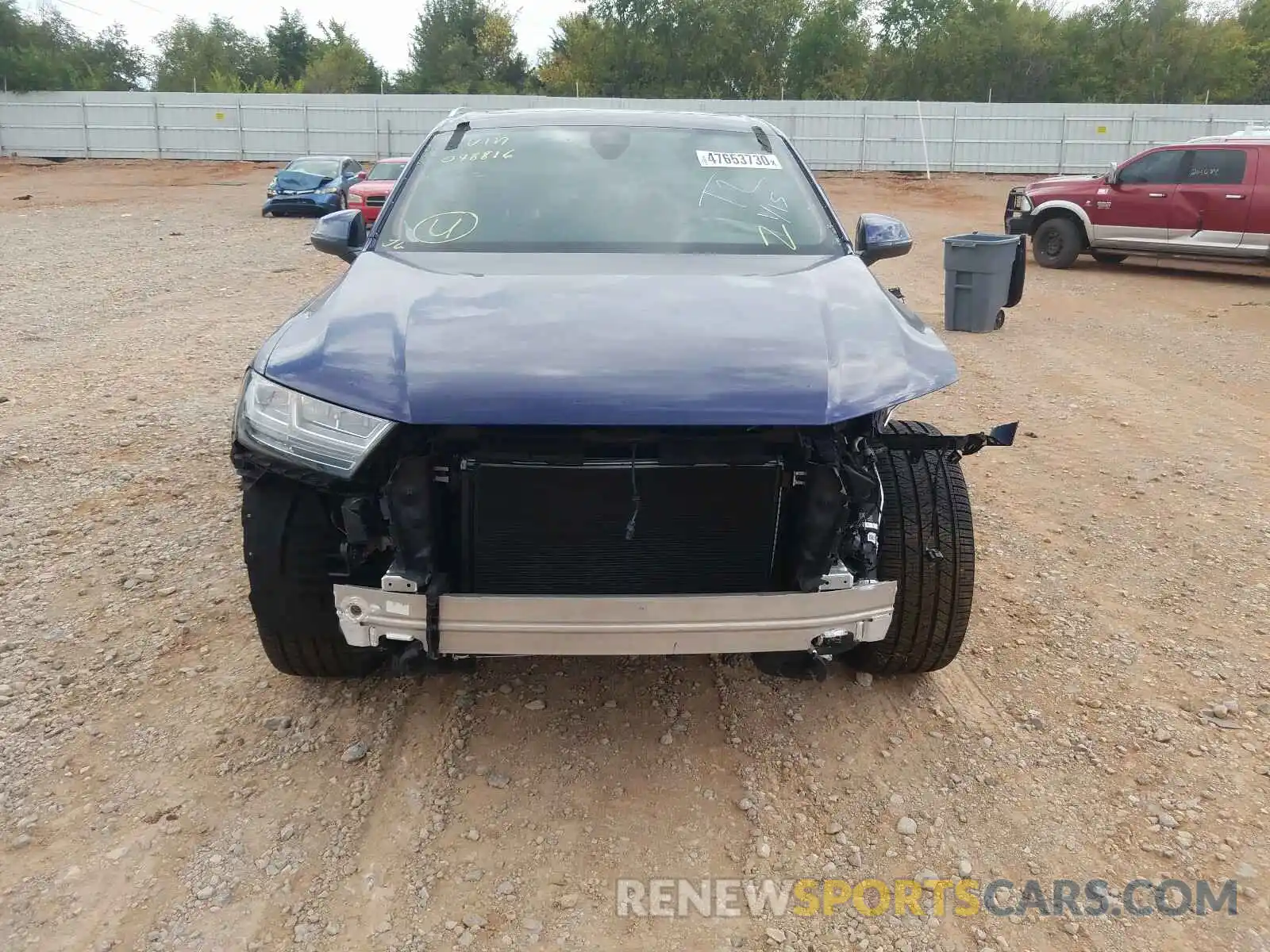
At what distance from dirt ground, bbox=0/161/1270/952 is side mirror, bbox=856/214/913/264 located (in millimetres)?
1325

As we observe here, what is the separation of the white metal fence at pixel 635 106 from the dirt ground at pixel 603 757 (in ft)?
81.8

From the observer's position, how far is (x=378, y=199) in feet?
52.5

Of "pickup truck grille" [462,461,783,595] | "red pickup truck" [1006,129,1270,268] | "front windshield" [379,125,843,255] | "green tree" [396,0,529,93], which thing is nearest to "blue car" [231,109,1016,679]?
"pickup truck grille" [462,461,783,595]

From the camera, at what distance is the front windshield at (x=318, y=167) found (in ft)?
67.3

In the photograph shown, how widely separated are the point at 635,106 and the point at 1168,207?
17891 mm

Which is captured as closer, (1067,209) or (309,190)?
(1067,209)

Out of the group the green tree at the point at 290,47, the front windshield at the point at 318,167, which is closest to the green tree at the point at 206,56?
the green tree at the point at 290,47

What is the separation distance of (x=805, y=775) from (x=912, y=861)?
15.5 inches

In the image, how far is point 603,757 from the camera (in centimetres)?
281

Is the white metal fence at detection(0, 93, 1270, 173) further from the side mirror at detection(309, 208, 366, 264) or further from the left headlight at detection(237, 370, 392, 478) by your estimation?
the left headlight at detection(237, 370, 392, 478)

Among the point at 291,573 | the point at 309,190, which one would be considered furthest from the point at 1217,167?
the point at 309,190

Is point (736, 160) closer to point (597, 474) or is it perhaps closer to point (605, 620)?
point (597, 474)

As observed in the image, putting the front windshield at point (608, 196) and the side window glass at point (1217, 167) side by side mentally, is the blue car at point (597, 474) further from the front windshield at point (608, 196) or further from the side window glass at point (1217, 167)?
the side window glass at point (1217, 167)

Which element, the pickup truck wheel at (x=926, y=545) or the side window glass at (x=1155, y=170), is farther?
the side window glass at (x=1155, y=170)
